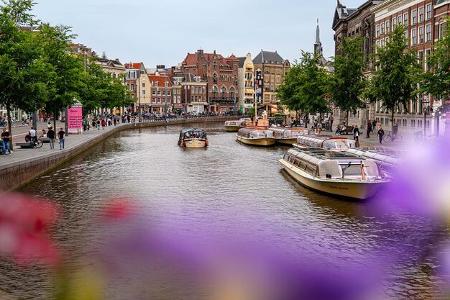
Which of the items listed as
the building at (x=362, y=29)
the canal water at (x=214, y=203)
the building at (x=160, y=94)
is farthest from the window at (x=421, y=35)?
the building at (x=160, y=94)

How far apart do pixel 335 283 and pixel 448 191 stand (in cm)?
1819

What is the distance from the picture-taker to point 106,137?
8525 centimetres

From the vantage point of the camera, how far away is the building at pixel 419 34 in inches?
2606

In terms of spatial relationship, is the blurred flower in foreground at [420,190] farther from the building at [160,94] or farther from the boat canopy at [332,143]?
the building at [160,94]

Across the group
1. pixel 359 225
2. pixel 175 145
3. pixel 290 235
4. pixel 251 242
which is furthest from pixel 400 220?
pixel 175 145

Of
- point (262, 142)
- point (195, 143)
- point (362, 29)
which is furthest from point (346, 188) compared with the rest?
point (362, 29)

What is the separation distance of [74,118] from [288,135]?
2674 cm

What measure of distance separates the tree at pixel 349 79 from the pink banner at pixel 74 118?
31.0 meters

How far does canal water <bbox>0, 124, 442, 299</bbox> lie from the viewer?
19.1 metres

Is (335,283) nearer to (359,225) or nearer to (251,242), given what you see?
(251,242)

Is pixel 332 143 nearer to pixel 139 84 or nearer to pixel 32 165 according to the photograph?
pixel 32 165

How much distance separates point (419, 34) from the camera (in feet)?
243

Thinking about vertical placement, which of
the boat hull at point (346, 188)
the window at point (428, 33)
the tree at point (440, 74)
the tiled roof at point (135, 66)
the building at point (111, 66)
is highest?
the tiled roof at point (135, 66)

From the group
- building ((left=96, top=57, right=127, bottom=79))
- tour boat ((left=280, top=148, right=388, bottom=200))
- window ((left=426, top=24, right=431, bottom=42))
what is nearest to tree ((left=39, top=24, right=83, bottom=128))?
tour boat ((left=280, top=148, right=388, bottom=200))
